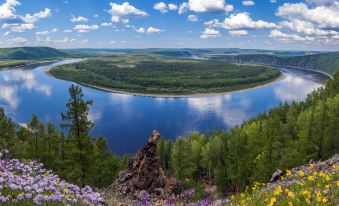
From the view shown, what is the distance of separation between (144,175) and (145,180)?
0.70 m

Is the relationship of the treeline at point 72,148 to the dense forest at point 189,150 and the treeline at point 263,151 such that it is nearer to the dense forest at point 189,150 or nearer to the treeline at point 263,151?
the dense forest at point 189,150

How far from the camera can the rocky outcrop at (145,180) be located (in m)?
33.6

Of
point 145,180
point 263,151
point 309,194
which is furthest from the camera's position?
point 263,151

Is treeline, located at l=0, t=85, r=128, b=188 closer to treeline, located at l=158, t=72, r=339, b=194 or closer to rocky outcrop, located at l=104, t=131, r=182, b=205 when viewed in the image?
rocky outcrop, located at l=104, t=131, r=182, b=205

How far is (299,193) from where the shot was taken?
1098cm

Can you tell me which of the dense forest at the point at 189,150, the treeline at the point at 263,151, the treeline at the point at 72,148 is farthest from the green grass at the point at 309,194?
the treeline at the point at 263,151

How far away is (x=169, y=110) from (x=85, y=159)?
145 meters

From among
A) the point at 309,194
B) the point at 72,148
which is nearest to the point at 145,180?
the point at 72,148

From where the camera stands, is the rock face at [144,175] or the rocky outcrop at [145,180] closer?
the rocky outcrop at [145,180]

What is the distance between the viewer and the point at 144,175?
35656 mm

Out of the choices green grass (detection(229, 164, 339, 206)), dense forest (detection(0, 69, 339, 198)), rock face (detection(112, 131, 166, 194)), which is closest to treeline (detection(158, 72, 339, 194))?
dense forest (detection(0, 69, 339, 198))

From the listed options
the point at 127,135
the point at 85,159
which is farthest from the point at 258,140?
the point at 127,135

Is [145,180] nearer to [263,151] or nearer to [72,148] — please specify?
[72,148]

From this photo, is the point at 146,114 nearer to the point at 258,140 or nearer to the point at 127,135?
the point at 127,135
